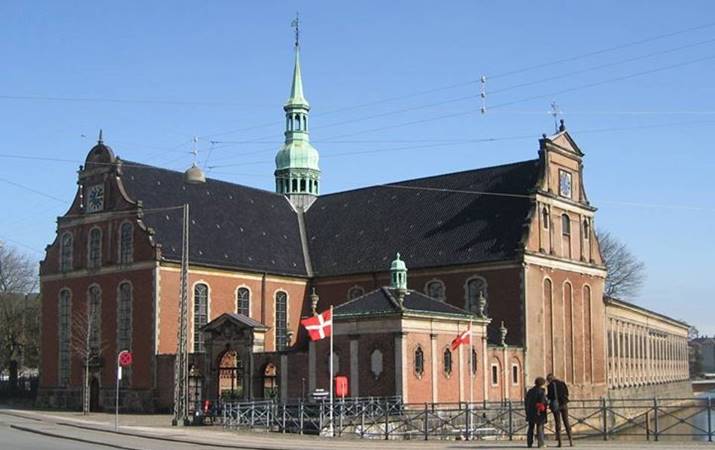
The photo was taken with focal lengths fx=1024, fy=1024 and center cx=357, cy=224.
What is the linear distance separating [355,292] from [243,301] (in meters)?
7.20

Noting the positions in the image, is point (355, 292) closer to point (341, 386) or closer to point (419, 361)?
point (419, 361)

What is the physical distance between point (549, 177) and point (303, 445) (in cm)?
3412

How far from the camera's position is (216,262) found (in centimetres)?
6228

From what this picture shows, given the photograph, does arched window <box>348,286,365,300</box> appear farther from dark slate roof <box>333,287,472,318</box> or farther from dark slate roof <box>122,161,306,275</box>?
dark slate roof <box>333,287,472,318</box>

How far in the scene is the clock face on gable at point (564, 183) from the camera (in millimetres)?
62688

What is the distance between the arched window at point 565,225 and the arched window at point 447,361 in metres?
16.6

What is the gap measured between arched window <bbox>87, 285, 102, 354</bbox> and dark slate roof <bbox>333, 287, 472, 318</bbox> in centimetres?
2042

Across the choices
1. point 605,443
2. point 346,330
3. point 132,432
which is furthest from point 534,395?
point 346,330

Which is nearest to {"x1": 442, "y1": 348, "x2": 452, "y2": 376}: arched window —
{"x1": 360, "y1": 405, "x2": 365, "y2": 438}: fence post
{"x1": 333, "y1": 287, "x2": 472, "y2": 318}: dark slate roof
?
{"x1": 333, "y1": 287, "x2": 472, "y2": 318}: dark slate roof

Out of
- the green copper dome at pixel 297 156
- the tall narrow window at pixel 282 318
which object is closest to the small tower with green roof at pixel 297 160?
the green copper dome at pixel 297 156

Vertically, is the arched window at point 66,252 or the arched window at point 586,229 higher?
the arched window at point 586,229

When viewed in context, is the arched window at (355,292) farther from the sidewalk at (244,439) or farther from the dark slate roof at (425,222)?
the sidewalk at (244,439)

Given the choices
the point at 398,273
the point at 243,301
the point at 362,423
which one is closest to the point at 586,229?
the point at 398,273

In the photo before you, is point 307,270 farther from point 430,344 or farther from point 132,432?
point 132,432
